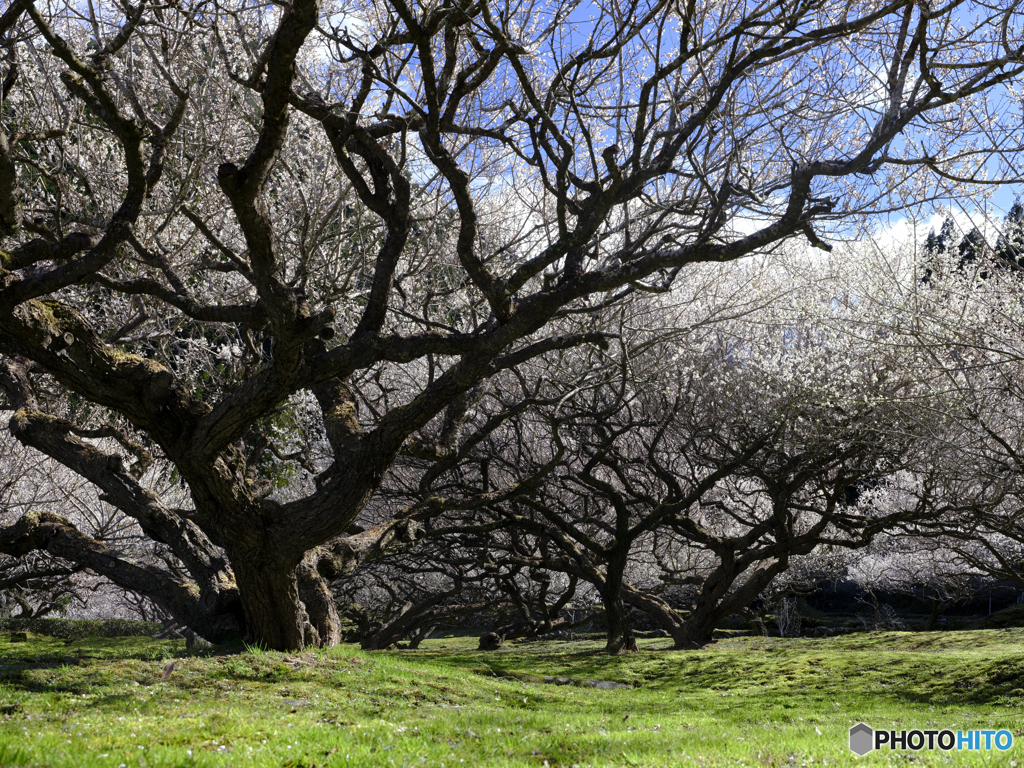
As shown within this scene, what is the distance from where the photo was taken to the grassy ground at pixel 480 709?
197 inches

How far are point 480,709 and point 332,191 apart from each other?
21.2 ft

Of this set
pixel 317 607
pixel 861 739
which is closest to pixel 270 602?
pixel 317 607

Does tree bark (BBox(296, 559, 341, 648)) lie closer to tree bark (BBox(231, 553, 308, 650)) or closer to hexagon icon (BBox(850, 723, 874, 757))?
tree bark (BBox(231, 553, 308, 650))

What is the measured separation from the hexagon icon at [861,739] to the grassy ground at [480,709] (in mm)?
152

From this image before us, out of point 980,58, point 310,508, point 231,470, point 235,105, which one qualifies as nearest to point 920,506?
point 980,58

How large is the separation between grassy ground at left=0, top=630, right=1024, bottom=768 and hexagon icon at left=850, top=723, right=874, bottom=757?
0.15 metres

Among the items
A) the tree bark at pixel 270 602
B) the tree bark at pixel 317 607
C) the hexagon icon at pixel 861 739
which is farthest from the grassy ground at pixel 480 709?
the tree bark at pixel 317 607

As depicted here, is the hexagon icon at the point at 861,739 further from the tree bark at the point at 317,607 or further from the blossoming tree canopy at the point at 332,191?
the tree bark at the point at 317,607

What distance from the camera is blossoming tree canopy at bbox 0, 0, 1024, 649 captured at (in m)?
6.55

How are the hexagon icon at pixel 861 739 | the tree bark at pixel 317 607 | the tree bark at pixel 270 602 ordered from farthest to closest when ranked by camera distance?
the tree bark at pixel 317 607, the tree bark at pixel 270 602, the hexagon icon at pixel 861 739

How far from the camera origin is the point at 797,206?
6.78 m

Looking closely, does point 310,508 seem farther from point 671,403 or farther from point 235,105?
point 671,403

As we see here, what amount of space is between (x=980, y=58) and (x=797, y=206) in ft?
9.08

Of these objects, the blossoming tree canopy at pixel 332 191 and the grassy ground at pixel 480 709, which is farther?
the blossoming tree canopy at pixel 332 191
